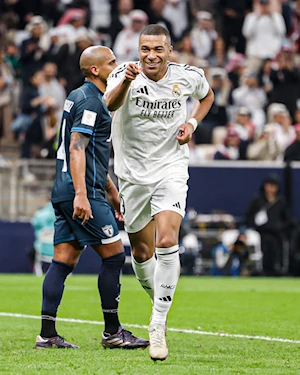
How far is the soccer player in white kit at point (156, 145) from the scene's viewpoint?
738 centimetres

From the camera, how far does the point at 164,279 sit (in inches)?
290

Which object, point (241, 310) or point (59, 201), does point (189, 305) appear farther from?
point (59, 201)

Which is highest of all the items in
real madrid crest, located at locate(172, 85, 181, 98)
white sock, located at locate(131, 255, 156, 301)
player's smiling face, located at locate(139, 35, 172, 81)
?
player's smiling face, located at locate(139, 35, 172, 81)

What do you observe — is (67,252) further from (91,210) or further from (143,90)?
(143,90)

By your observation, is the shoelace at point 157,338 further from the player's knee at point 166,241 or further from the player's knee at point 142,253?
the player's knee at point 142,253

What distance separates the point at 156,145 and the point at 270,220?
10.6 m

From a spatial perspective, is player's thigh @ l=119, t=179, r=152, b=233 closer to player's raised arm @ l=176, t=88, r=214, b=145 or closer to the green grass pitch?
player's raised arm @ l=176, t=88, r=214, b=145

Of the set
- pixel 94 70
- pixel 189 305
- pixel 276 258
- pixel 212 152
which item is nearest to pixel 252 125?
pixel 212 152

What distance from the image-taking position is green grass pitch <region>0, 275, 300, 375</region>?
666 centimetres

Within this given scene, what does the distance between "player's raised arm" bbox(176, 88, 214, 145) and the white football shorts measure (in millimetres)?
343

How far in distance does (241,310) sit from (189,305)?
0.80 metres

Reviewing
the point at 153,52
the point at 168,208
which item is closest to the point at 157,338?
the point at 168,208

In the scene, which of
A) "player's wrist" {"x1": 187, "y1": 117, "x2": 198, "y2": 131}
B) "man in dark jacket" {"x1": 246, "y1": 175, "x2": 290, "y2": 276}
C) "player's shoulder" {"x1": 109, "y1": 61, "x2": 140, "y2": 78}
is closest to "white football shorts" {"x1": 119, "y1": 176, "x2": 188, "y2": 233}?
"player's wrist" {"x1": 187, "y1": 117, "x2": 198, "y2": 131}

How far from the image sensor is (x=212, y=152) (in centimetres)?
1936
